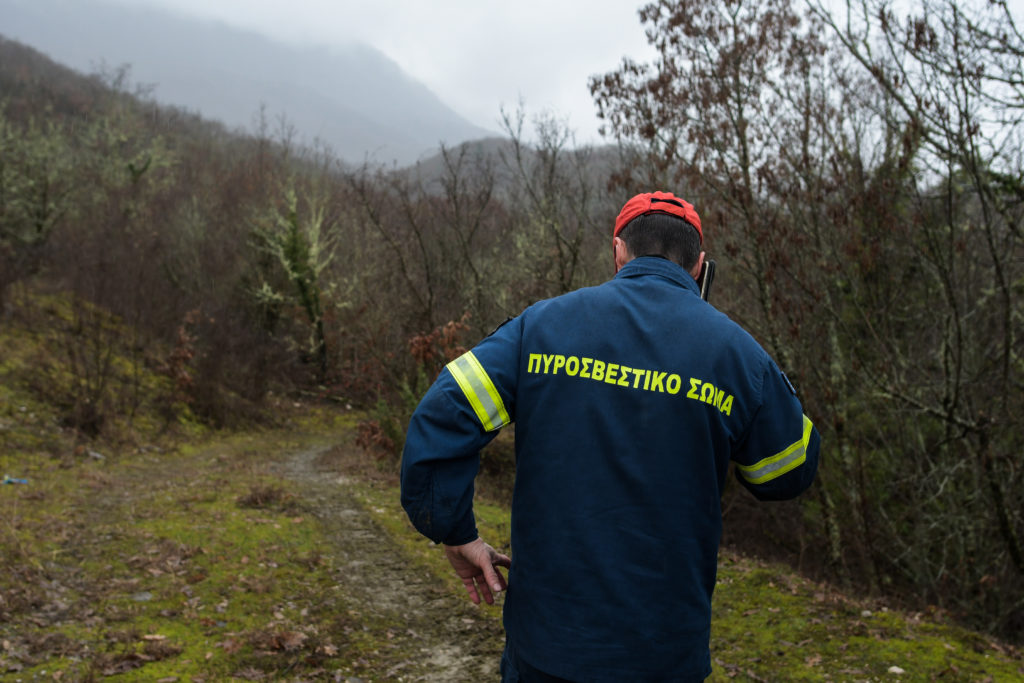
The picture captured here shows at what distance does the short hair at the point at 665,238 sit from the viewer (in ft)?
7.06

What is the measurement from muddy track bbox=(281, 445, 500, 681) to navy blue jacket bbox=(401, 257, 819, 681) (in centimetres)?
274

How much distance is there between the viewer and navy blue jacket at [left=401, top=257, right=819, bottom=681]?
6.11 feet

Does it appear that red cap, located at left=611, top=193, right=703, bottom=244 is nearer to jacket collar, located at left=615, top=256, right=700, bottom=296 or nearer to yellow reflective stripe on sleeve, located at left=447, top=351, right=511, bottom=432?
jacket collar, located at left=615, top=256, right=700, bottom=296

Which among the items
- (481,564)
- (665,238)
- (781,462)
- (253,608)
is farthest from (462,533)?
(253,608)

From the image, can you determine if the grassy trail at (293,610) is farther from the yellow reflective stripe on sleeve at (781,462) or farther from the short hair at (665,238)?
the short hair at (665,238)

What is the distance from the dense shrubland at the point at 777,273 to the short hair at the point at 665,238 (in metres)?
5.71

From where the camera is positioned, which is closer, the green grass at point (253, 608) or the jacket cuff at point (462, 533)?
the jacket cuff at point (462, 533)

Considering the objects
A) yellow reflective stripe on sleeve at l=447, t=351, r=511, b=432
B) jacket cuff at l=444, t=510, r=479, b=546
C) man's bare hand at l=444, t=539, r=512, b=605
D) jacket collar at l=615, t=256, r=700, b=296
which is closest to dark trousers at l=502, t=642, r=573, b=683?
man's bare hand at l=444, t=539, r=512, b=605

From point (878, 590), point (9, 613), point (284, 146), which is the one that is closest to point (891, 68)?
point (878, 590)

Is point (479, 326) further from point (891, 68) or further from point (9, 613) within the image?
point (9, 613)

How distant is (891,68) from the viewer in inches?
330

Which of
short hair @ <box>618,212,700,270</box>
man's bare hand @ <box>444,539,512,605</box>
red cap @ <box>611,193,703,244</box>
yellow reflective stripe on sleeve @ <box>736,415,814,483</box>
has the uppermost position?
red cap @ <box>611,193,703,244</box>

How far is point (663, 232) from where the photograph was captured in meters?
2.16

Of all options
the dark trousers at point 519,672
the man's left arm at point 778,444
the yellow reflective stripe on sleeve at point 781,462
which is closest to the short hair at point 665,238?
the man's left arm at point 778,444
